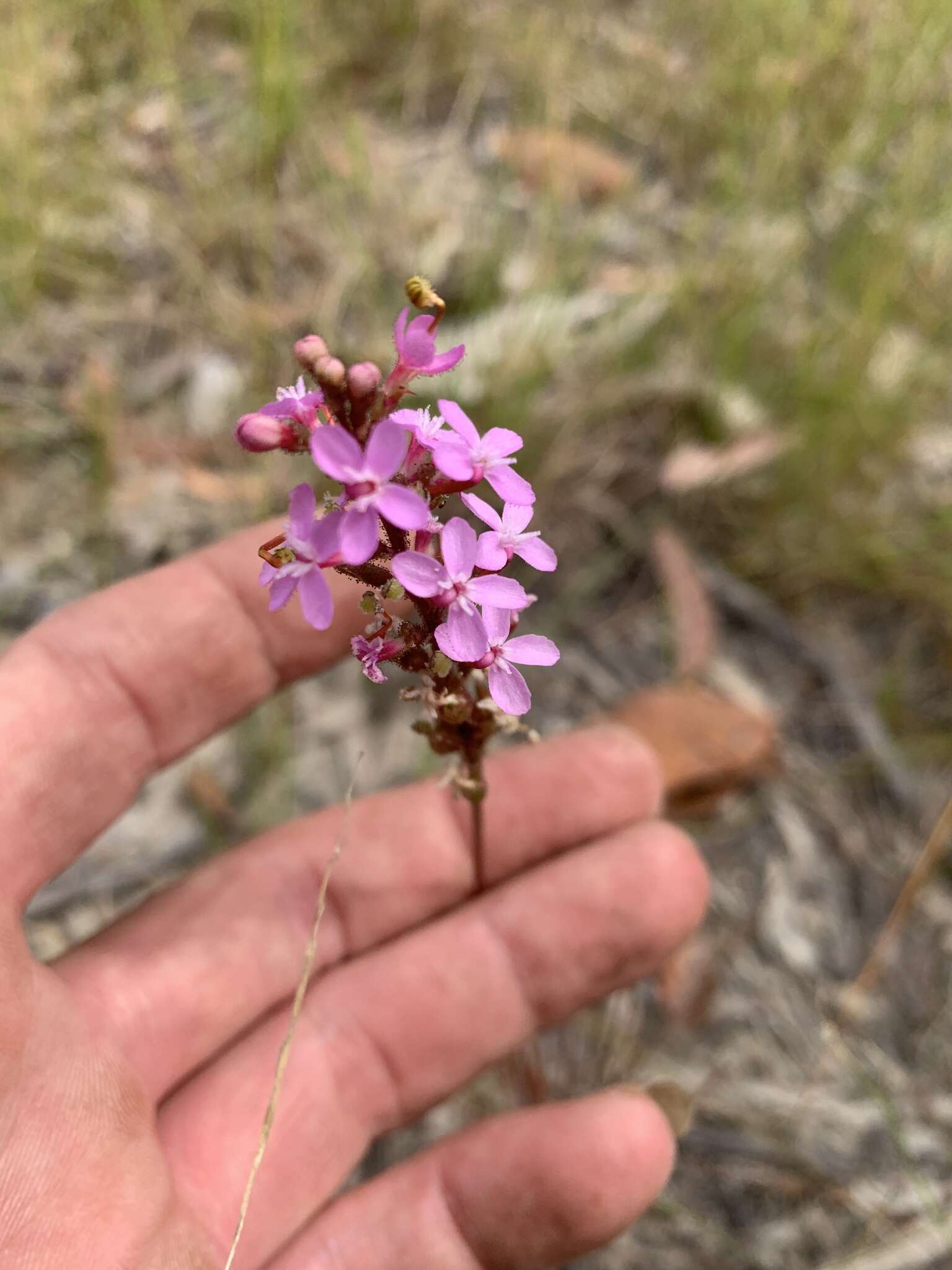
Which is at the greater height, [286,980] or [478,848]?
[478,848]

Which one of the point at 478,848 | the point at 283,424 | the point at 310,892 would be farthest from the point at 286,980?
the point at 283,424

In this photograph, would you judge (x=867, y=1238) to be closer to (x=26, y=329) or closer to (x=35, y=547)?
(x=35, y=547)

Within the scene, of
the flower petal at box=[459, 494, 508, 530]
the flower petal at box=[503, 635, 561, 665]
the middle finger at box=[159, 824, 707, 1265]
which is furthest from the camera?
the middle finger at box=[159, 824, 707, 1265]

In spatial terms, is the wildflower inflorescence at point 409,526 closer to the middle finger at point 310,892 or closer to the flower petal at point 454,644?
the flower petal at point 454,644

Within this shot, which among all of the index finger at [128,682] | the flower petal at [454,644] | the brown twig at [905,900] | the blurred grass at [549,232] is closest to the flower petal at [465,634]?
the flower petal at [454,644]

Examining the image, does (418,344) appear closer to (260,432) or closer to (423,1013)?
(260,432)

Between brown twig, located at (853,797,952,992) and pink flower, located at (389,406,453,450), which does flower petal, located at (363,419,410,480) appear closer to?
pink flower, located at (389,406,453,450)

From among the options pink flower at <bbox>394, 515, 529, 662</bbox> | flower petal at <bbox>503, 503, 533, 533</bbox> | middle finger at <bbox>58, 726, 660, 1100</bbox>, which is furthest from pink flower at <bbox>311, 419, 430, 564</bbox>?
middle finger at <bbox>58, 726, 660, 1100</bbox>

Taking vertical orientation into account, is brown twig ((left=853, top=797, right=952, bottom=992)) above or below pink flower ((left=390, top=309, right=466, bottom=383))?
below
